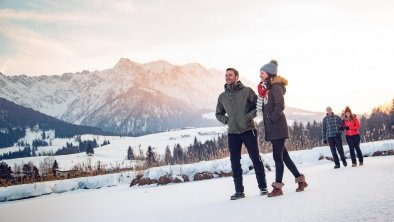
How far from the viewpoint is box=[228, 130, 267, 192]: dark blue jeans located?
5.41 metres

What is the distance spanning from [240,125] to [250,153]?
1.39 ft

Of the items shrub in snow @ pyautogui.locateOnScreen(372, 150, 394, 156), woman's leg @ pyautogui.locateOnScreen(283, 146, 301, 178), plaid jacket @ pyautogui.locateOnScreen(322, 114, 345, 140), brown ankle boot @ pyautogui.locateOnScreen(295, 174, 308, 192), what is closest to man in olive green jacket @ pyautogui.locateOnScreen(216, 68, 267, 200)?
woman's leg @ pyautogui.locateOnScreen(283, 146, 301, 178)

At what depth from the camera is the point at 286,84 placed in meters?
5.34

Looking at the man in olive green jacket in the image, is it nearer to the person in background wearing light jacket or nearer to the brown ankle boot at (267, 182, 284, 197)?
the brown ankle boot at (267, 182, 284, 197)

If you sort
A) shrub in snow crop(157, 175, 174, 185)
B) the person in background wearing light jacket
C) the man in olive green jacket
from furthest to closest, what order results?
shrub in snow crop(157, 175, 174, 185)
the person in background wearing light jacket
the man in olive green jacket

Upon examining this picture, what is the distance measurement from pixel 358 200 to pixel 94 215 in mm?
3709

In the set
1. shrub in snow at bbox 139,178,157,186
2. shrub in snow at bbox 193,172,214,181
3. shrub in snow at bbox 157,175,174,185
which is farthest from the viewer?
shrub in snow at bbox 139,178,157,186

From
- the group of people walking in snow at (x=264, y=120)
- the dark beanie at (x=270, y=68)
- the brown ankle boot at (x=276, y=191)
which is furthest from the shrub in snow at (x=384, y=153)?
the brown ankle boot at (x=276, y=191)

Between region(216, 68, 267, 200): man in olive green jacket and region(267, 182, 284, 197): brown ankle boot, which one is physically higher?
region(216, 68, 267, 200): man in olive green jacket

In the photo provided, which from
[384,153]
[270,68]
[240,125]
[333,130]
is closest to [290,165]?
[240,125]

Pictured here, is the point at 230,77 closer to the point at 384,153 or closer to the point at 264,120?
the point at 264,120

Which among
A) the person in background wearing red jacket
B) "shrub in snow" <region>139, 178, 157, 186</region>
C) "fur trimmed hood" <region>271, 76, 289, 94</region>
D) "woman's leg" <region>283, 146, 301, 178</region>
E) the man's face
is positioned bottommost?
"shrub in snow" <region>139, 178, 157, 186</region>

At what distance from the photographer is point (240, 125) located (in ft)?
17.9

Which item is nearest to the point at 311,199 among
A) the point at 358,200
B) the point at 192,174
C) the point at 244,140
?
the point at 358,200
